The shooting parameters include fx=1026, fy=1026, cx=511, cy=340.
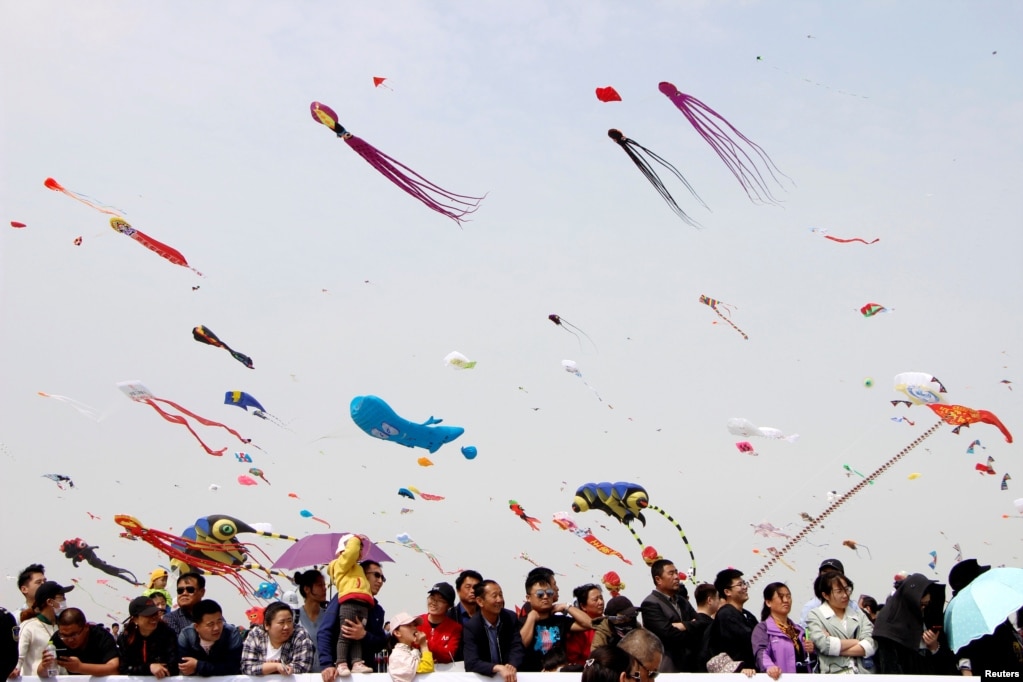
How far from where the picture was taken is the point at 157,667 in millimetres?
7828

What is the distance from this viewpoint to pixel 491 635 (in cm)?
816

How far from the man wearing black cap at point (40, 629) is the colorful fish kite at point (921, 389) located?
12.4 meters

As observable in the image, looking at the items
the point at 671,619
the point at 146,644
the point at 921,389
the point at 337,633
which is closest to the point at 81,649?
the point at 146,644

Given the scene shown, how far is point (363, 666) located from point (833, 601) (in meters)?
3.77

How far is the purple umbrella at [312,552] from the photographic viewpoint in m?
10.9

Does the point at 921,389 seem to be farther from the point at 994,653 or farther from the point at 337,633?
the point at 337,633

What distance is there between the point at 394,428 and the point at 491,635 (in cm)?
639

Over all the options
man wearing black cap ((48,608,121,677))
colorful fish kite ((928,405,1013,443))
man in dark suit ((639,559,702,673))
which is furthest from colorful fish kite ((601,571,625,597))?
colorful fish kite ((928,405,1013,443))

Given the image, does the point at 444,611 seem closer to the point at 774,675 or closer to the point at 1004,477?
the point at 774,675

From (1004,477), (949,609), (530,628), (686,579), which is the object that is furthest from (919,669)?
(1004,477)

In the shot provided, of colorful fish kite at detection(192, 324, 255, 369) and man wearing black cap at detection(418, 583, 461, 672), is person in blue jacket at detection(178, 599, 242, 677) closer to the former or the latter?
man wearing black cap at detection(418, 583, 461, 672)

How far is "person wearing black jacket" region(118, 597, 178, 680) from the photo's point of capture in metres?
8.02

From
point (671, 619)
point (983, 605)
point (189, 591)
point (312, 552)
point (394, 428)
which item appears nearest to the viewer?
point (983, 605)

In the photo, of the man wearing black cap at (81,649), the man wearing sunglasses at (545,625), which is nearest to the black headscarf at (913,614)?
the man wearing sunglasses at (545,625)
